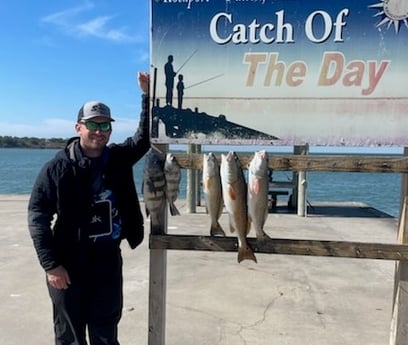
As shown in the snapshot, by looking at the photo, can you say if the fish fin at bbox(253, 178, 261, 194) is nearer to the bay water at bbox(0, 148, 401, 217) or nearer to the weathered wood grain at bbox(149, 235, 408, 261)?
the weathered wood grain at bbox(149, 235, 408, 261)

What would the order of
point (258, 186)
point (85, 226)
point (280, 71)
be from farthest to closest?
point (280, 71)
point (85, 226)
point (258, 186)

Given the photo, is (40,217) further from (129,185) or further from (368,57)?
(368,57)

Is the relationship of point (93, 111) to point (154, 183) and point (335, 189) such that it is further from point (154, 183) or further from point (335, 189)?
point (335, 189)

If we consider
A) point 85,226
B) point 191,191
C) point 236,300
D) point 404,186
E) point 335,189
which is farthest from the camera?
point 335,189

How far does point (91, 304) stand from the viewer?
291cm

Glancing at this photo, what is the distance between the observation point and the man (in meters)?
2.76

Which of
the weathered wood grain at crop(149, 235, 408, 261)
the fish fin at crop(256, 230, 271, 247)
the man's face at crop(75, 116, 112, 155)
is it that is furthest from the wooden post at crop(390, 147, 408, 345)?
the man's face at crop(75, 116, 112, 155)

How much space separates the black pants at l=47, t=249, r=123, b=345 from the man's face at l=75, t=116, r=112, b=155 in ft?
2.21

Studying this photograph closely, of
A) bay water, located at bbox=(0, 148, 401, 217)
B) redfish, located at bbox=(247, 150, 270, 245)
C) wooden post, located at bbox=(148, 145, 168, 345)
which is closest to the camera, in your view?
redfish, located at bbox=(247, 150, 270, 245)

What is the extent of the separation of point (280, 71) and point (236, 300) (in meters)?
2.87

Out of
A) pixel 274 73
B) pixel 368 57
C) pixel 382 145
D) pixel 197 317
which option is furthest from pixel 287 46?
pixel 197 317

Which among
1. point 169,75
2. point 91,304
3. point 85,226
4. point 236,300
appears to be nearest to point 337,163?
point 169,75

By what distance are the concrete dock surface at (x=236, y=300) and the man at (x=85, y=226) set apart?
3.81ft

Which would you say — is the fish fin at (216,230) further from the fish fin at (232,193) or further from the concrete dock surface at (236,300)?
the concrete dock surface at (236,300)
